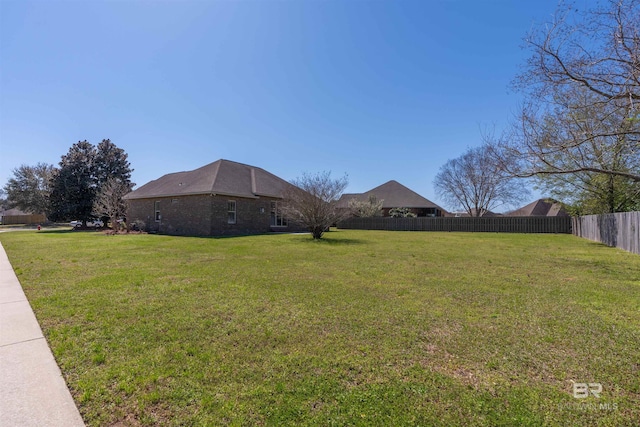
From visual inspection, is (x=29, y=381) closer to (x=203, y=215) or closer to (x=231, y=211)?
(x=203, y=215)

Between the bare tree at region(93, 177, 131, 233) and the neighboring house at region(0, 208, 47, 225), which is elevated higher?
the bare tree at region(93, 177, 131, 233)

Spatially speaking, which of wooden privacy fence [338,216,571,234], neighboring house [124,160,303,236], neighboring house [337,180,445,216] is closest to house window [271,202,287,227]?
neighboring house [124,160,303,236]

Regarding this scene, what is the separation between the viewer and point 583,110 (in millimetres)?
9414

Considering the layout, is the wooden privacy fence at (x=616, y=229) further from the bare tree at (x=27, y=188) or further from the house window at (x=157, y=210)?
the bare tree at (x=27, y=188)

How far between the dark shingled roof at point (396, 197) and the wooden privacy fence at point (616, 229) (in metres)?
19.3

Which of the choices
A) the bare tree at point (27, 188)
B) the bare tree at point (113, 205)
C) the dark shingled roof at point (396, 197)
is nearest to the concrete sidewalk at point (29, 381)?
the bare tree at point (113, 205)

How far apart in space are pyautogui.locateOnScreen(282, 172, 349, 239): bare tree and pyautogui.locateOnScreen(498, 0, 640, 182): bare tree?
7.93 m

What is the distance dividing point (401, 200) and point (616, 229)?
85.3 feet

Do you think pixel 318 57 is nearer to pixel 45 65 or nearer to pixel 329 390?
pixel 45 65

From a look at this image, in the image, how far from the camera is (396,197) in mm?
40031

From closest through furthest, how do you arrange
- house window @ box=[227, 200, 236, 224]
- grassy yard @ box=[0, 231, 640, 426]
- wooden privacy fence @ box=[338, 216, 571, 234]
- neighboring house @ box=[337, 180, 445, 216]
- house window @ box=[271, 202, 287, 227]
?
grassy yard @ box=[0, 231, 640, 426] → house window @ box=[227, 200, 236, 224] → house window @ box=[271, 202, 287, 227] → wooden privacy fence @ box=[338, 216, 571, 234] → neighboring house @ box=[337, 180, 445, 216]

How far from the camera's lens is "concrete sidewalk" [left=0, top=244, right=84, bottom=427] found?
2.13m

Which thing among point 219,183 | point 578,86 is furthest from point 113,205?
point 578,86

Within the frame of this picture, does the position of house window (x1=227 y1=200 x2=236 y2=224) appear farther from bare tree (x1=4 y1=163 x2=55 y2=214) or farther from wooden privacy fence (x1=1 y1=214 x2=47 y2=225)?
wooden privacy fence (x1=1 y1=214 x2=47 y2=225)
